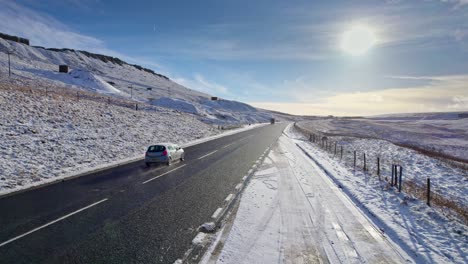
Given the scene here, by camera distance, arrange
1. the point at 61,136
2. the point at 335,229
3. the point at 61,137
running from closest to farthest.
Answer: the point at 335,229 < the point at 61,137 < the point at 61,136

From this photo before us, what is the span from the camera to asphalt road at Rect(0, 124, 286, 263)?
598 centimetres

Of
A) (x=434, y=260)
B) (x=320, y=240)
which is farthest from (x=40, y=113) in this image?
(x=434, y=260)

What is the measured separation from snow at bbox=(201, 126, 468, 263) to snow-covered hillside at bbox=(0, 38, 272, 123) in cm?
5430

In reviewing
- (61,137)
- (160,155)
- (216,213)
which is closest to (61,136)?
(61,137)

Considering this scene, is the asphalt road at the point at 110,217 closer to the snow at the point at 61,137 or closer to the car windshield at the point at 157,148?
the snow at the point at 61,137

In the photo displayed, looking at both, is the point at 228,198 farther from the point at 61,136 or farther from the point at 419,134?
the point at 419,134

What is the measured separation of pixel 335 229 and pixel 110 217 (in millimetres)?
6005

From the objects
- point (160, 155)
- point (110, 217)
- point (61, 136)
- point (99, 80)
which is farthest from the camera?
point (99, 80)

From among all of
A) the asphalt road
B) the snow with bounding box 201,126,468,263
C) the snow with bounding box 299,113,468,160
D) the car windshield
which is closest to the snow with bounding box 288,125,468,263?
the snow with bounding box 201,126,468,263

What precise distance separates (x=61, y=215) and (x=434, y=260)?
361 inches

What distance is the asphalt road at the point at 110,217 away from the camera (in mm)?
5984

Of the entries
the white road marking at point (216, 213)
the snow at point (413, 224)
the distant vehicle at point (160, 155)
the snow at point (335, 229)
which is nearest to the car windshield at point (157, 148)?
the distant vehicle at point (160, 155)

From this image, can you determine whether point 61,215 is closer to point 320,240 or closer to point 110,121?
point 320,240

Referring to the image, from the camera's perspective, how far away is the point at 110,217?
8141 mm
